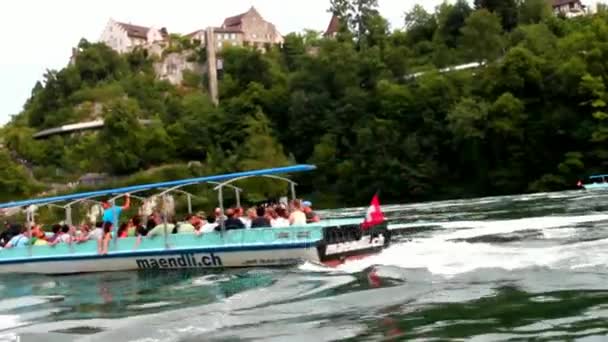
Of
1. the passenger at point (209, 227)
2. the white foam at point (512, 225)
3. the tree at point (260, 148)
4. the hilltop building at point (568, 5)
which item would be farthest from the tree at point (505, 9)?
the passenger at point (209, 227)

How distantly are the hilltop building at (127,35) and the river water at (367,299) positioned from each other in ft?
524

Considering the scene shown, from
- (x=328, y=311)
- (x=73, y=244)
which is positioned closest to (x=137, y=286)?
(x=73, y=244)

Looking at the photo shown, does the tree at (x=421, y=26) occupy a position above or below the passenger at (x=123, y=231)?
above

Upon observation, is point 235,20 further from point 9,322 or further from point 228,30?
point 9,322

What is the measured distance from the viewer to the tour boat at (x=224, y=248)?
2202 centimetres

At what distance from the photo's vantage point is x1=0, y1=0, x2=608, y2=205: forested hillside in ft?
272

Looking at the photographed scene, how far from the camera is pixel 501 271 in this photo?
17.4 m

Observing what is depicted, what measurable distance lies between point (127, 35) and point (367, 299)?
171 meters

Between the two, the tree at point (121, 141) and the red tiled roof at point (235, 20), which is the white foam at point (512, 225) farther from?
the red tiled roof at point (235, 20)

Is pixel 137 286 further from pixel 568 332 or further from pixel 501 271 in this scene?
pixel 568 332

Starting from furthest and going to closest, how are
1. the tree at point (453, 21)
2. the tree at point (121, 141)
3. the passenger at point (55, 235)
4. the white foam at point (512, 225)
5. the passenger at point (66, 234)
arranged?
1. the tree at point (453, 21)
2. the tree at point (121, 141)
3. the passenger at point (55, 235)
4. the passenger at point (66, 234)
5. the white foam at point (512, 225)

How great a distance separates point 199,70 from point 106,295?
5273 inches

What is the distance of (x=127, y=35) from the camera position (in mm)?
179375

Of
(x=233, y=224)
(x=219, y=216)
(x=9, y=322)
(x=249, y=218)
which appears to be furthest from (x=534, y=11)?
(x=9, y=322)
